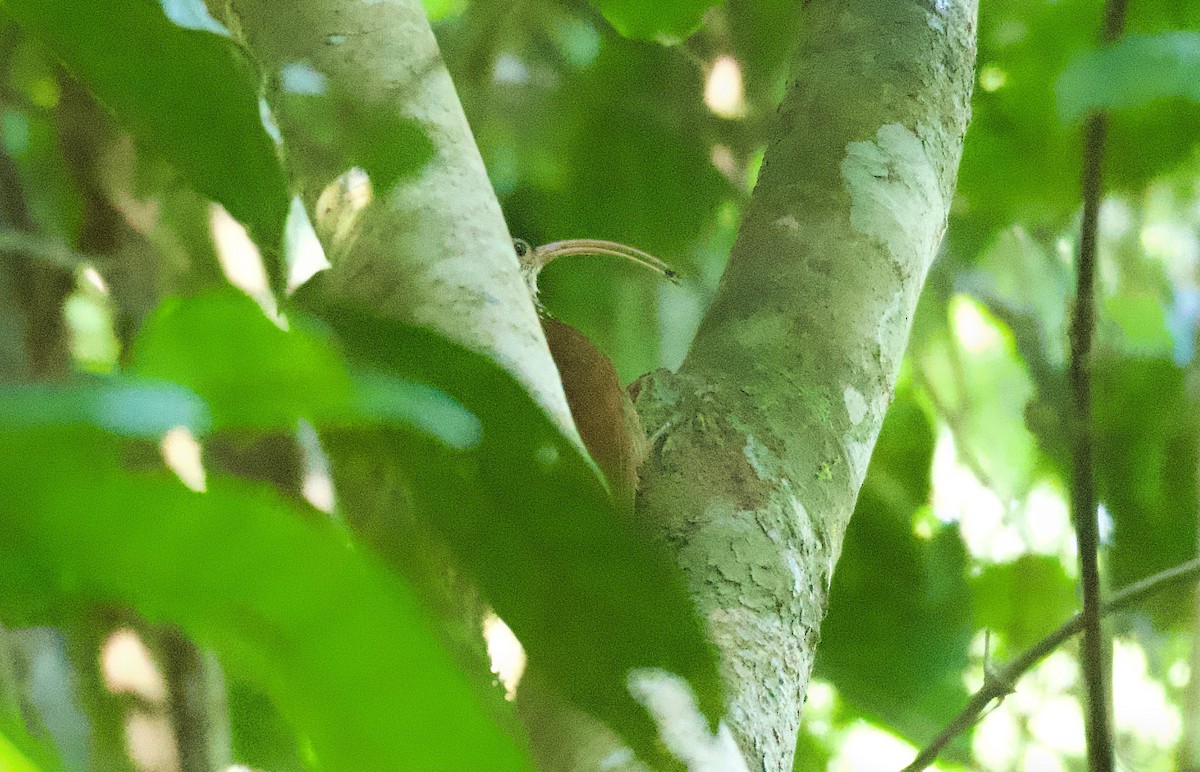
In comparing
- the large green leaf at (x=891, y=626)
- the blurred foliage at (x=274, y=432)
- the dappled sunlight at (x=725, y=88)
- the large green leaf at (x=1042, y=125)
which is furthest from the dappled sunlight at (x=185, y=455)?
the dappled sunlight at (x=725, y=88)

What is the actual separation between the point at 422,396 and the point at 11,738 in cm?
17

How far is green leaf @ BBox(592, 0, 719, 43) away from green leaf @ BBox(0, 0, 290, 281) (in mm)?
1244

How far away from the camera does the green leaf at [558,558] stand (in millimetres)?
440

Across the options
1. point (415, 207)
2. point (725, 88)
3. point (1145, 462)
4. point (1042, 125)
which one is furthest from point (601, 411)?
point (1145, 462)

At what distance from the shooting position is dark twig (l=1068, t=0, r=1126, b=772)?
3.94 feet

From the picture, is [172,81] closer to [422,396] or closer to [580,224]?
[422,396]

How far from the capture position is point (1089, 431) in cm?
136

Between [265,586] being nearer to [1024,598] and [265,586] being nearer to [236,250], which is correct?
[236,250]

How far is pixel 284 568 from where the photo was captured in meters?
0.33

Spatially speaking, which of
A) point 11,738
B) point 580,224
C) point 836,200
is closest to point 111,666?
point 11,738

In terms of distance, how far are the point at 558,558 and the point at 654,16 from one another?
1.41 meters

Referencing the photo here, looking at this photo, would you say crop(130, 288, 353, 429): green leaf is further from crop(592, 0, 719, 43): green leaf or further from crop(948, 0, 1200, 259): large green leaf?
crop(592, 0, 719, 43): green leaf

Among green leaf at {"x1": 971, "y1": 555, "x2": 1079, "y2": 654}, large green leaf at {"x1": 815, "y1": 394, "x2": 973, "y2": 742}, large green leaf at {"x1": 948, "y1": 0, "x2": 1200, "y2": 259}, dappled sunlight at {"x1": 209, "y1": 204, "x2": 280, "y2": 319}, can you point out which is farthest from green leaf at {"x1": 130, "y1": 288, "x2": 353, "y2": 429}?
green leaf at {"x1": 971, "y1": 555, "x2": 1079, "y2": 654}

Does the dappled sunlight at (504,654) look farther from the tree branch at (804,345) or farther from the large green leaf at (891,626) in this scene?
the large green leaf at (891,626)
